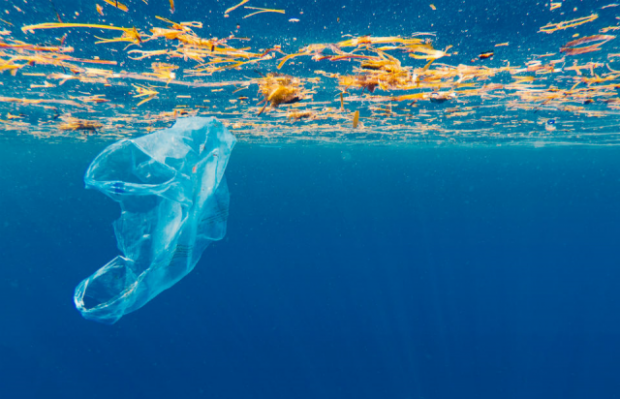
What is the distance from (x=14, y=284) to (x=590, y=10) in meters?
78.7

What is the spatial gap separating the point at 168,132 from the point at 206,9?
1378 millimetres

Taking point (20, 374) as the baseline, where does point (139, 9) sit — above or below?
above

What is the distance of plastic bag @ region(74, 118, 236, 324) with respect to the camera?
11.2 ft

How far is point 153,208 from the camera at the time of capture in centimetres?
385

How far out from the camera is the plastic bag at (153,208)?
340cm

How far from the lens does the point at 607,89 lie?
6.83 meters

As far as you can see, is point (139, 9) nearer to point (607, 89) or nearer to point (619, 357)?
point (607, 89)

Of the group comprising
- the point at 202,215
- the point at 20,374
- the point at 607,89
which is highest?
the point at 607,89

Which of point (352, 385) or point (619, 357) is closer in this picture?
point (352, 385)

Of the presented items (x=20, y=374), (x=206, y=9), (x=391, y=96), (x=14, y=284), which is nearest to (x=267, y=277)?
(x=20, y=374)

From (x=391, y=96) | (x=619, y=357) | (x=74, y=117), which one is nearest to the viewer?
(x=391, y=96)

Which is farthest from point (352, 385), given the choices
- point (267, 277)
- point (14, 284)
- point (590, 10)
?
point (14, 284)

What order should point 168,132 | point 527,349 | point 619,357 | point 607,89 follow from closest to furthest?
point 168,132, point 607,89, point 619,357, point 527,349

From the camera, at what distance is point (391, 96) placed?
767 cm
